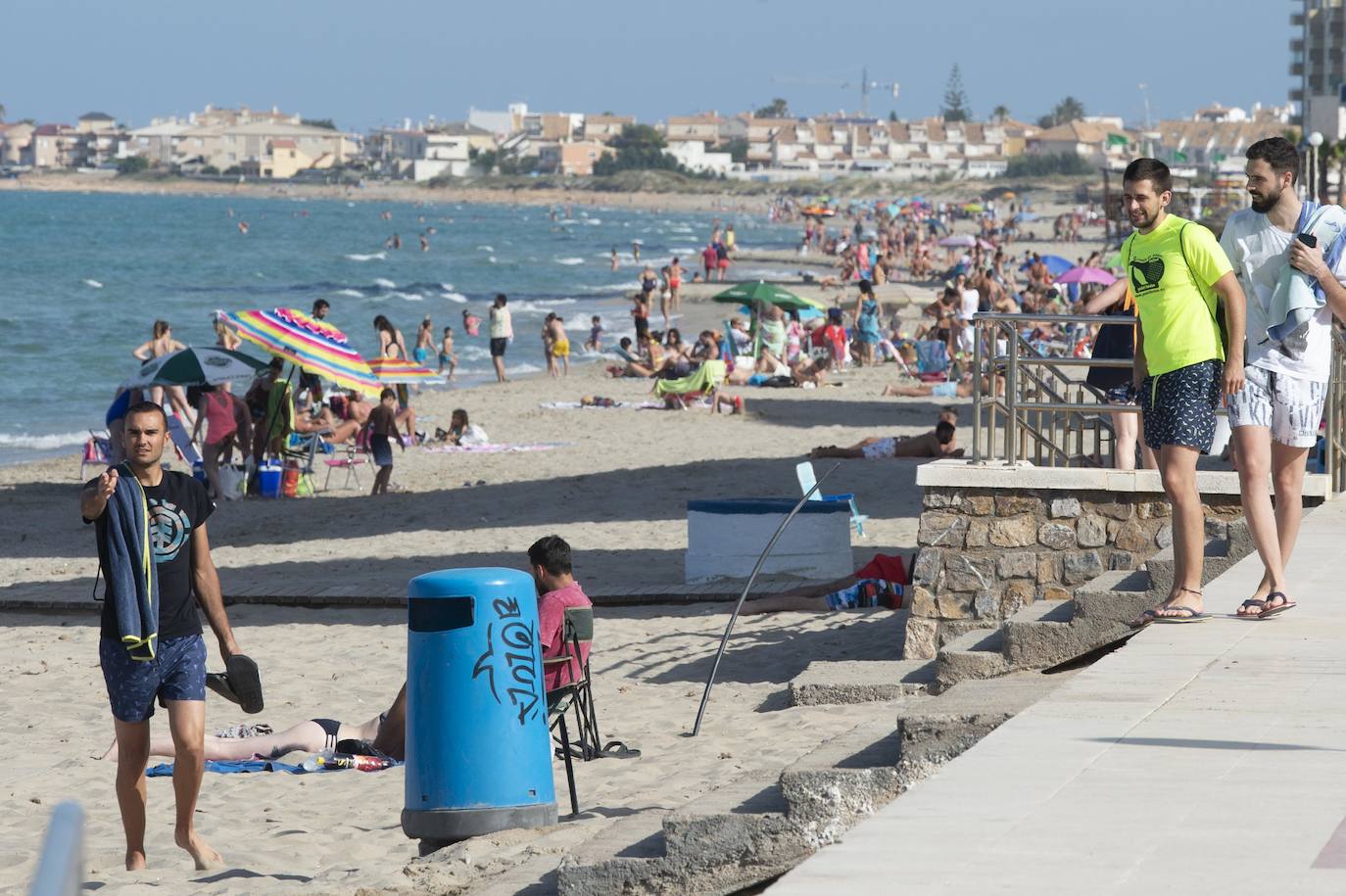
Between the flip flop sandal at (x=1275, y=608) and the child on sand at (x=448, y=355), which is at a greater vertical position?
the flip flop sandal at (x=1275, y=608)

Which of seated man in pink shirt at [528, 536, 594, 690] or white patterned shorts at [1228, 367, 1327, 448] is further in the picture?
seated man in pink shirt at [528, 536, 594, 690]

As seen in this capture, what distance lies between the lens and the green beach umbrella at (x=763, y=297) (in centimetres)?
2631

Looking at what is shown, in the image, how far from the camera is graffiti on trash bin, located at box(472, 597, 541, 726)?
16.9 ft

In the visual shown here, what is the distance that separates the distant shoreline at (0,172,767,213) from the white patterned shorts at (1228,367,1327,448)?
16090cm

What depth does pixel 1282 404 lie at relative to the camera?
237 inches

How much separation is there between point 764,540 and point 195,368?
5.88 m

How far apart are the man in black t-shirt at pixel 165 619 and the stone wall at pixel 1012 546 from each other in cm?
357

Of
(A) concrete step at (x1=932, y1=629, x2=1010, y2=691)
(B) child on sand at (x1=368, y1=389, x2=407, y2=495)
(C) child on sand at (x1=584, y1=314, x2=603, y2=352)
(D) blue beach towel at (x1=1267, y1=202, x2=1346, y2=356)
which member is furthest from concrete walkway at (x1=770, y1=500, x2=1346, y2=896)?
(C) child on sand at (x1=584, y1=314, x2=603, y2=352)

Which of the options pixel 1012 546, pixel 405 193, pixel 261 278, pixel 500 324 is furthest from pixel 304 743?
pixel 405 193

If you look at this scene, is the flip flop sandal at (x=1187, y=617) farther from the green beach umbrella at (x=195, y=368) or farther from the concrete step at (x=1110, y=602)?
the green beach umbrella at (x=195, y=368)

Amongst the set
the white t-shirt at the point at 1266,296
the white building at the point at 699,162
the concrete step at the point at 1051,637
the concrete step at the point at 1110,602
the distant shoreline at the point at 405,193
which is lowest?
the concrete step at the point at 1051,637

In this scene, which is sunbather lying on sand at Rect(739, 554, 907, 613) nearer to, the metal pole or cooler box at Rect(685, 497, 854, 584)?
cooler box at Rect(685, 497, 854, 584)

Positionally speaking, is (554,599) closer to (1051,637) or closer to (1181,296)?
(1051,637)

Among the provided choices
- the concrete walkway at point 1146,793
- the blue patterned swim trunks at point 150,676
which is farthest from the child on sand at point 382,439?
the concrete walkway at point 1146,793
